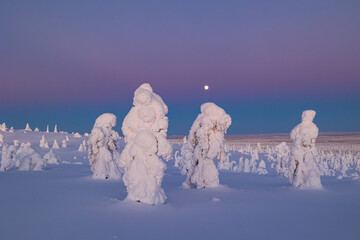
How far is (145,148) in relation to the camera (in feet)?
38.5

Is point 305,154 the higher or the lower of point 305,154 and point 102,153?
the higher

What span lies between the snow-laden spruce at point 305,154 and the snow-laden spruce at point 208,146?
4542mm

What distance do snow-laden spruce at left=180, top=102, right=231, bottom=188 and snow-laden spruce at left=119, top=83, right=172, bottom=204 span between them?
5.05 meters

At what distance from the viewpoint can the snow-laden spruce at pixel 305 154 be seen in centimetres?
1856

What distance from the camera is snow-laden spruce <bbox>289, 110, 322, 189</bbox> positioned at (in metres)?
18.6

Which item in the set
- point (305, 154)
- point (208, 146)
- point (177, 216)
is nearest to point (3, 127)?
point (208, 146)

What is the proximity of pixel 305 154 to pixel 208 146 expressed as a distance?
587cm

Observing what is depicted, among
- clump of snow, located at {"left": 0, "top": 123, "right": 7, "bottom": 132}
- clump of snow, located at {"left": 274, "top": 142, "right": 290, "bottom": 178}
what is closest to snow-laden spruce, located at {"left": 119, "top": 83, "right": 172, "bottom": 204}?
clump of snow, located at {"left": 274, "top": 142, "right": 290, "bottom": 178}

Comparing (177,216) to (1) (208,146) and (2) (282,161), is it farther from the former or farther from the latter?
(2) (282,161)

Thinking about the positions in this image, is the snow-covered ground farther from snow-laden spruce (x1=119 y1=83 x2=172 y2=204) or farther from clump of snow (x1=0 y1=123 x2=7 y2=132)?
clump of snow (x1=0 y1=123 x2=7 y2=132)

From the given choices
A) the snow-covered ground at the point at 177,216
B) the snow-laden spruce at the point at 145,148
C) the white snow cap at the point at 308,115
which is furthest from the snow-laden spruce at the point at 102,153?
the white snow cap at the point at 308,115

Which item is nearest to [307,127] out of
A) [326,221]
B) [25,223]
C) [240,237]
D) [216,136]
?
[216,136]

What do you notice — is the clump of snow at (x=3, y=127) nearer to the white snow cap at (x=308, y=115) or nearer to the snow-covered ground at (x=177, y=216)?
the snow-covered ground at (x=177, y=216)

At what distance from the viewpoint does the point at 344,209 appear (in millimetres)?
12508
